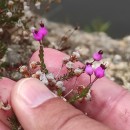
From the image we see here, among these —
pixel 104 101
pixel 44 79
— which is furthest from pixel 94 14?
pixel 44 79

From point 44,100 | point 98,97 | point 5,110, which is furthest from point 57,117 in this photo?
point 98,97

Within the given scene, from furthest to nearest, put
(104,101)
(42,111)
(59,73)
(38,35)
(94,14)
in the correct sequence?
(94,14) < (104,101) < (59,73) < (38,35) < (42,111)

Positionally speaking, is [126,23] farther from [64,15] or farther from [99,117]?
[99,117]

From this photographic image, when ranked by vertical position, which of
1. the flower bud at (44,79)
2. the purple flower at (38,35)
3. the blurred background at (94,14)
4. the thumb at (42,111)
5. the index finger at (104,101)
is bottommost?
the blurred background at (94,14)

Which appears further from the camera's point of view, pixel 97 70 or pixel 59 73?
pixel 59 73

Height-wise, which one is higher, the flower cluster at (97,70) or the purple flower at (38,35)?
the purple flower at (38,35)

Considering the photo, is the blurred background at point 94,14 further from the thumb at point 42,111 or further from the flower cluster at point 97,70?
the thumb at point 42,111

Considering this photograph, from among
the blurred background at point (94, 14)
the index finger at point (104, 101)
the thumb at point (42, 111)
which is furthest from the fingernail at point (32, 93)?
the blurred background at point (94, 14)

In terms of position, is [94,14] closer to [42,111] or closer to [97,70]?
[97,70]
